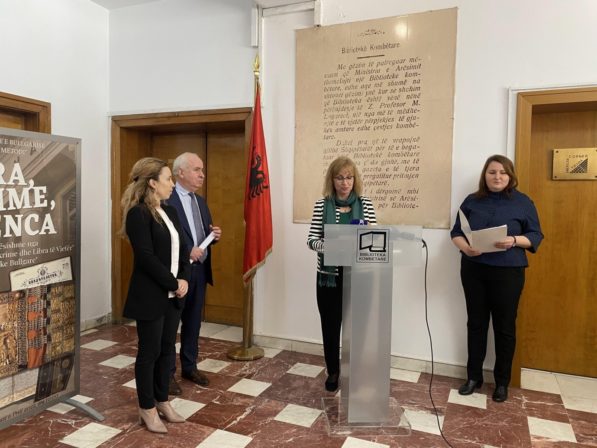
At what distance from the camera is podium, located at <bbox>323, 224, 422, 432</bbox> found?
227 centimetres

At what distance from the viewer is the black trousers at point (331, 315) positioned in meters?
2.67

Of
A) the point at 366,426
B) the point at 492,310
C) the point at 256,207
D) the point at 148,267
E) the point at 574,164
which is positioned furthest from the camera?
the point at 256,207

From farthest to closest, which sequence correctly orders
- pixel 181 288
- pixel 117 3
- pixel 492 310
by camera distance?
pixel 117 3
pixel 492 310
pixel 181 288

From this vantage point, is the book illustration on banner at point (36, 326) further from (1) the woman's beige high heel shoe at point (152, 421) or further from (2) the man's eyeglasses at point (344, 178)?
(2) the man's eyeglasses at point (344, 178)

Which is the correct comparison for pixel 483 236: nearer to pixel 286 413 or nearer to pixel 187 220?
pixel 286 413

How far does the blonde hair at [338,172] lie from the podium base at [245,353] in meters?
1.51

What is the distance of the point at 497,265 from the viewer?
2.67 meters

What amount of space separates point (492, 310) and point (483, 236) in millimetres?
538

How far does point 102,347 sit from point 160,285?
1.87 metres

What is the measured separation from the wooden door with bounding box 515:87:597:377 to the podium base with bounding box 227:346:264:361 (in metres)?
1.92

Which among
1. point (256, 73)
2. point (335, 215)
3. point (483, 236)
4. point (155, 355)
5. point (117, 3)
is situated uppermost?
point (117, 3)

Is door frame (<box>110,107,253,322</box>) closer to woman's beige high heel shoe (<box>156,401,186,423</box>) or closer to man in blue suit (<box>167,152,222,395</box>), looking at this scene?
man in blue suit (<box>167,152,222,395</box>)

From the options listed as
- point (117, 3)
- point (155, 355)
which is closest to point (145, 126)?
point (117, 3)

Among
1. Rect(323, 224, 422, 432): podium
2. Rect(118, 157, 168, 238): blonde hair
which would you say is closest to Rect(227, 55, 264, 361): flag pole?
Rect(323, 224, 422, 432): podium
